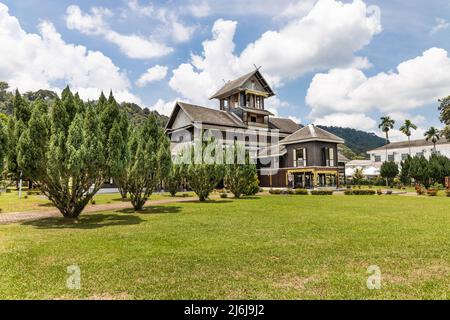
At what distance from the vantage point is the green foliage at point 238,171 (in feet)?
88.0

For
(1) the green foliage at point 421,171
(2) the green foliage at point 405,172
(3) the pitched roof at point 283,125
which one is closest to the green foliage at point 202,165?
(3) the pitched roof at point 283,125

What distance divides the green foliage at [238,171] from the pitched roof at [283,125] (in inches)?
1036

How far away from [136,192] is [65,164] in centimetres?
624

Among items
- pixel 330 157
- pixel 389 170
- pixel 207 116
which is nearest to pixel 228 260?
pixel 330 157

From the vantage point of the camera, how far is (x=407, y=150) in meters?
72.3

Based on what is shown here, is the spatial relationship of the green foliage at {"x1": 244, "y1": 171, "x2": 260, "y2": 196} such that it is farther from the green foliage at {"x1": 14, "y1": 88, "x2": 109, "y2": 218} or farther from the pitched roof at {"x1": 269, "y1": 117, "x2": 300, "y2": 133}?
the pitched roof at {"x1": 269, "y1": 117, "x2": 300, "y2": 133}

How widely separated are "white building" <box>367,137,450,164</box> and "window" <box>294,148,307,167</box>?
37469mm

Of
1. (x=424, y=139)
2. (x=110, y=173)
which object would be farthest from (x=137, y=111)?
(x=110, y=173)

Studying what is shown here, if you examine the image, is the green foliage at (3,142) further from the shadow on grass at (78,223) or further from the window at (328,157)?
the window at (328,157)

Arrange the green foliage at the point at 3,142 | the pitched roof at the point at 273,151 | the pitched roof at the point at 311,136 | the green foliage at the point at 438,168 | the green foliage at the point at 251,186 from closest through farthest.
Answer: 1. the green foliage at the point at 3,142
2. the green foliage at the point at 251,186
3. the pitched roof at the point at 311,136
4. the green foliage at the point at 438,168
5. the pitched roof at the point at 273,151

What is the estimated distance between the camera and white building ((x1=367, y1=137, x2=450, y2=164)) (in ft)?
220

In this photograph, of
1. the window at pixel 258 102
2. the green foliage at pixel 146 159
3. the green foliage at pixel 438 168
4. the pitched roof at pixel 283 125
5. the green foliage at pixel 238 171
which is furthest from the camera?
the pitched roof at pixel 283 125

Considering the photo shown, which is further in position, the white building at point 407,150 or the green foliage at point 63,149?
the white building at point 407,150
